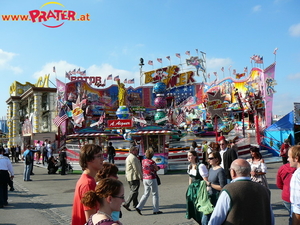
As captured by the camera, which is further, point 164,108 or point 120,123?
point 164,108

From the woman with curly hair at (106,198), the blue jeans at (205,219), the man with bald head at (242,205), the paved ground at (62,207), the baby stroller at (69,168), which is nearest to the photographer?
the woman with curly hair at (106,198)

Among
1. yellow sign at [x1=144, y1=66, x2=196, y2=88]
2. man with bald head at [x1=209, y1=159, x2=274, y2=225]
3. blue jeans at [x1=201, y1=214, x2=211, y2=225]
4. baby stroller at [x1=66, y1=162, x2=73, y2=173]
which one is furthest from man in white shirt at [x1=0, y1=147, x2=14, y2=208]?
yellow sign at [x1=144, y1=66, x2=196, y2=88]

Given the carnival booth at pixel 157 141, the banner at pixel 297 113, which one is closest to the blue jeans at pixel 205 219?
the carnival booth at pixel 157 141

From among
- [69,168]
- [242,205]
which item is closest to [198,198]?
[242,205]

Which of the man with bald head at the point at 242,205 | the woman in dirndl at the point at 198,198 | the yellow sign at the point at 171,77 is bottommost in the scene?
the woman in dirndl at the point at 198,198

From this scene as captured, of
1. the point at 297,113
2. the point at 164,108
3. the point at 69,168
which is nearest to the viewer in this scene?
the point at 69,168

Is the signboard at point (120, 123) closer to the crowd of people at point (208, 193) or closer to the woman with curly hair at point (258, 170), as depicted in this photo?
the woman with curly hair at point (258, 170)

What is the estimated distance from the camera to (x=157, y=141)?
15.4 meters

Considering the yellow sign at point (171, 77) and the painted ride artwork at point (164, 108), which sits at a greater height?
the yellow sign at point (171, 77)

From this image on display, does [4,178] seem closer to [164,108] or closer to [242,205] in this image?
[242,205]

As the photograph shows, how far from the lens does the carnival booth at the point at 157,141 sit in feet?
48.9

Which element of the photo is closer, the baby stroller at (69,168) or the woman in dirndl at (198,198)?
the woman in dirndl at (198,198)

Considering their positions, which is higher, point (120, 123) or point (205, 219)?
point (120, 123)

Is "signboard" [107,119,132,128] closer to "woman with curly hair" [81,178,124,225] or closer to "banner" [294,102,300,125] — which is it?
"banner" [294,102,300,125]
